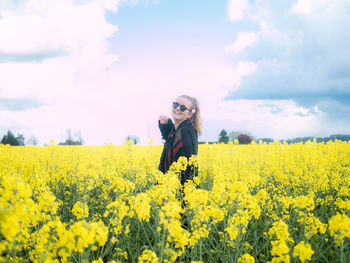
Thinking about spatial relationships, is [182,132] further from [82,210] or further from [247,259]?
[247,259]

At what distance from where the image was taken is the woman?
176 inches

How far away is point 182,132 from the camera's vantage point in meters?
4.48

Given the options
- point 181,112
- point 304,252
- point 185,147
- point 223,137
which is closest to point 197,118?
point 181,112

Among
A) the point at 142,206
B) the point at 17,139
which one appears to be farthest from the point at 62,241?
the point at 17,139

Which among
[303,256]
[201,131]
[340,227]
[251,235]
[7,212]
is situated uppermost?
[201,131]

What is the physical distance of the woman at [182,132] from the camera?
14.6 ft

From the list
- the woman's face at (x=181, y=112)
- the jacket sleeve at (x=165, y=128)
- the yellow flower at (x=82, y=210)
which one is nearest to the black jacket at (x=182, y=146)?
the woman's face at (x=181, y=112)

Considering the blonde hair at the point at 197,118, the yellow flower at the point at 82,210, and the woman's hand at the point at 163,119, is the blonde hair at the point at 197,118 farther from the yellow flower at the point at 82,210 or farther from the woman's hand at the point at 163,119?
the yellow flower at the point at 82,210

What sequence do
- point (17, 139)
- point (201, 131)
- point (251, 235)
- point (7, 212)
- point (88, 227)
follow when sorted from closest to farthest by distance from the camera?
1. point (7, 212)
2. point (88, 227)
3. point (251, 235)
4. point (201, 131)
5. point (17, 139)

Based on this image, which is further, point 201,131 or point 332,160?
point 332,160

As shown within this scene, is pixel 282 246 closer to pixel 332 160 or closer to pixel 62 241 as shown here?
pixel 62 241

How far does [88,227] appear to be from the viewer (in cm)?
177

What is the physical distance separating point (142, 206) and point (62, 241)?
72 cm

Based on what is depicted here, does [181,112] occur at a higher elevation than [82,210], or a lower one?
higher
